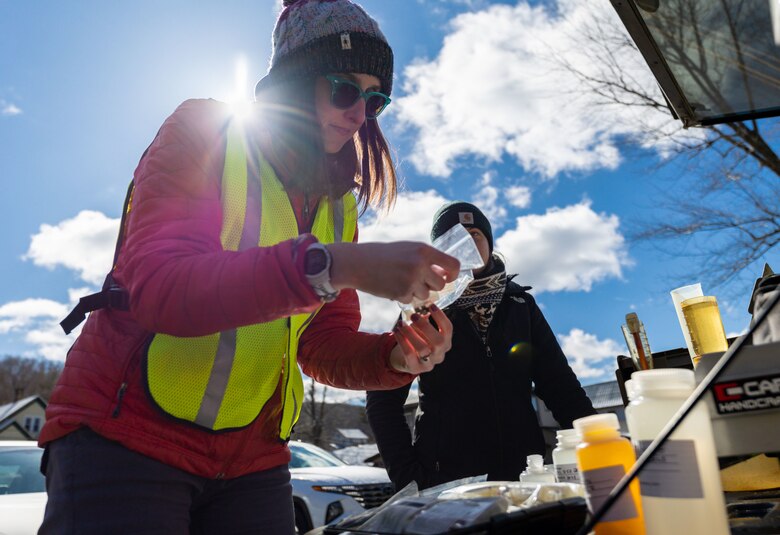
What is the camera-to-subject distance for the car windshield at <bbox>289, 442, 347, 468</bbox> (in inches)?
302

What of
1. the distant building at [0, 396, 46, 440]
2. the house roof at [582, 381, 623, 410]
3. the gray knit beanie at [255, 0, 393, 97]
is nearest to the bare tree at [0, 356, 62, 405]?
the distant building at [0, 396, 46, 440]

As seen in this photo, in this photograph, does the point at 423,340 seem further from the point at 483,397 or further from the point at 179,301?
the point at 483,397

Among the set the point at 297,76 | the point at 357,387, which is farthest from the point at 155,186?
the point at 357,387

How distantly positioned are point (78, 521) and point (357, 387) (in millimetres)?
753

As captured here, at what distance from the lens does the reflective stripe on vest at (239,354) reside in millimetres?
1275

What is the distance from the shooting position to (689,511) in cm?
82

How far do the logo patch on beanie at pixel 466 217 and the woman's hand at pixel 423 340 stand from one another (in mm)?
1839

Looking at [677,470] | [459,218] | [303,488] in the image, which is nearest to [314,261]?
[677,470]

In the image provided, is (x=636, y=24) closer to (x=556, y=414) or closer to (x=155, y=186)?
(x=155, y=186)

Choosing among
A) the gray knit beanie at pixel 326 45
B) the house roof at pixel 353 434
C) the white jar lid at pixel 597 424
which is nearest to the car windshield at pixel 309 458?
the gray knit beanie at pixel 326 45

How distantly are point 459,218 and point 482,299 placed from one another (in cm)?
46

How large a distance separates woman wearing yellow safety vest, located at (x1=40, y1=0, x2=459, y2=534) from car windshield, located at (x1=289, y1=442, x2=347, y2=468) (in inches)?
249

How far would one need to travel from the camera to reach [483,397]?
300 centimetres

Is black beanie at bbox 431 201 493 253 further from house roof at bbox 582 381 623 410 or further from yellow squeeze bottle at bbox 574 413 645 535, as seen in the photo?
house roof at bbox 582 381 623 410
